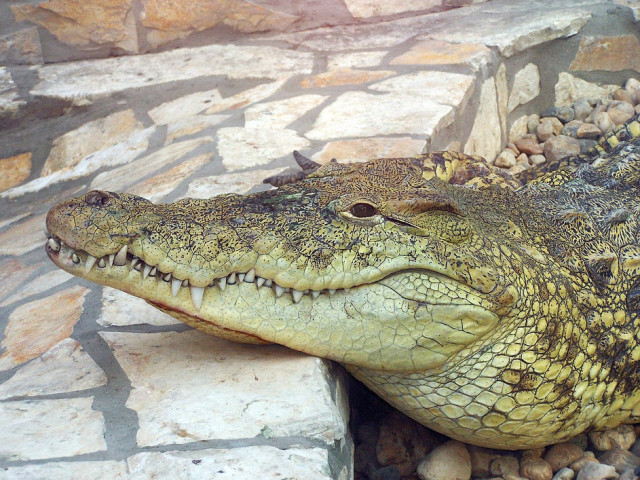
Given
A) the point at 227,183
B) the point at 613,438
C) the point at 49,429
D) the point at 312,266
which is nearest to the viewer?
the point at 49,429

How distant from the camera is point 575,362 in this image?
230cm

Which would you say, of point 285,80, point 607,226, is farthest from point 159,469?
point 285,80

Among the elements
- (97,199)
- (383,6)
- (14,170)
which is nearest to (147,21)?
(14,170)

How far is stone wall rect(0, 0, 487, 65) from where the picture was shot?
16.1 ft

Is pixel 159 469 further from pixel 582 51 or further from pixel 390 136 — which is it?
pixel 582 51

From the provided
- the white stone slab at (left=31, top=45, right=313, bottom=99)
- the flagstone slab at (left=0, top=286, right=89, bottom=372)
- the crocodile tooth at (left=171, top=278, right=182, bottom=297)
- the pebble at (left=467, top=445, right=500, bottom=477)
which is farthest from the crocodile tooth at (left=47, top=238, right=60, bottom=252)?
the white stone slab at (left=31, top=45, right=313, bottom=99)

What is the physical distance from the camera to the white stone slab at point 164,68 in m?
4.68

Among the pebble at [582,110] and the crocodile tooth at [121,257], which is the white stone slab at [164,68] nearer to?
the pebble at [582,110]

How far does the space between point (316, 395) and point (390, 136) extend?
1.91 m

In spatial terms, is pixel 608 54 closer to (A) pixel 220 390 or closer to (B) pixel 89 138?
(B) pixel 89 138

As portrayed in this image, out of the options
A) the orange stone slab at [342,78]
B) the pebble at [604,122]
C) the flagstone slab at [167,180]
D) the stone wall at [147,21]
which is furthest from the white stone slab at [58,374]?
the pebble at [604,122]

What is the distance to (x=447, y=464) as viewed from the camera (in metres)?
2.44

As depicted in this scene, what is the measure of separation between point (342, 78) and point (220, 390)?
9.35 ft

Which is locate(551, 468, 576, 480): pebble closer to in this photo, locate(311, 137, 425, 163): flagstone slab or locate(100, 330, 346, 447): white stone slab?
locate(100, 330, 346, 447): white stone slab
